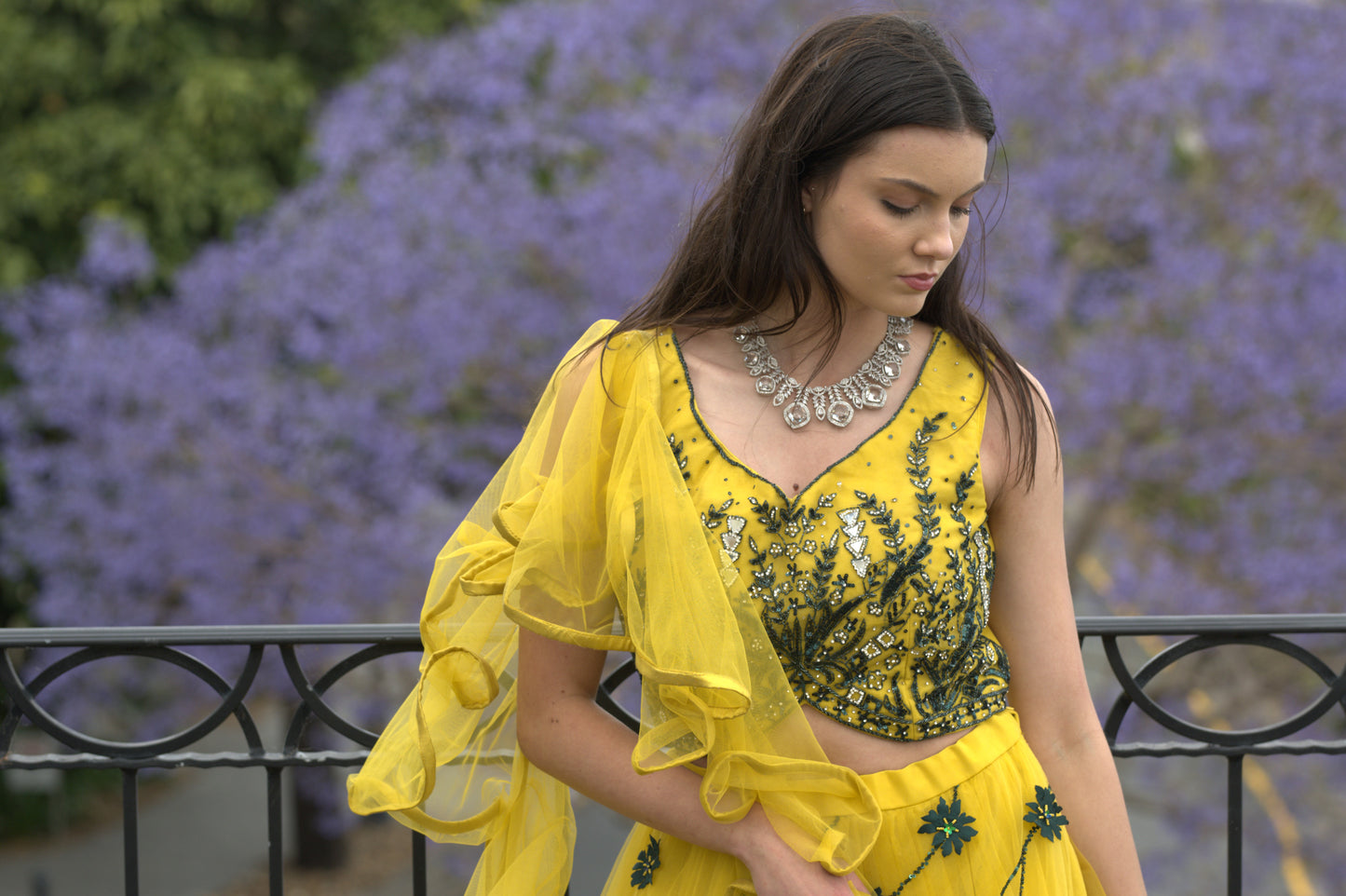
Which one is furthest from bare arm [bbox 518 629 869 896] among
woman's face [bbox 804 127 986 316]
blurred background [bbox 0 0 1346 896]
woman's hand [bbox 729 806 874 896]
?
blurred background [bbox 0 0 1346 896]

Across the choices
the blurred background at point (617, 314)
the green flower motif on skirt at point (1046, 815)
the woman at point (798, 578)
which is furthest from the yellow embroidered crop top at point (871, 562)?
the blurred background at point (617, 314)

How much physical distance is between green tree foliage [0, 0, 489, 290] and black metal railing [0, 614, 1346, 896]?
5810 millimetres

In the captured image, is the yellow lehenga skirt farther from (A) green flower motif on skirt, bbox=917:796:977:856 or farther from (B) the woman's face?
(B) the woman's face

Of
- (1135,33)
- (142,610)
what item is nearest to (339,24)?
(142,610)

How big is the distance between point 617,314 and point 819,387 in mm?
4181

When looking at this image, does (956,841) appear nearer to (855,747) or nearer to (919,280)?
(855,747)

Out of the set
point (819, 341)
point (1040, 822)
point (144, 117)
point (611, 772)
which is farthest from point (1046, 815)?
point (144, 117)

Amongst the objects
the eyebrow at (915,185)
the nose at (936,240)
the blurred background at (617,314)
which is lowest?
the blurred background at (617,314)

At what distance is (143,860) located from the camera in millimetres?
8234

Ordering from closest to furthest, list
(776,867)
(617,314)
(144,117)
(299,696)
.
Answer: (776,867) < (299,696) < (617,314) < (144,117)

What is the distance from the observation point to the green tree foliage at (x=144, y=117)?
7383 mm

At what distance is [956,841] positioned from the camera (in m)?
1.34

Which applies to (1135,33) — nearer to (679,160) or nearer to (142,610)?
(679,160)

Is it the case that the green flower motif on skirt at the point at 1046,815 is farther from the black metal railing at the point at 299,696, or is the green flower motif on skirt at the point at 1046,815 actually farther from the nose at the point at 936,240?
the nose at the point at 936,240
